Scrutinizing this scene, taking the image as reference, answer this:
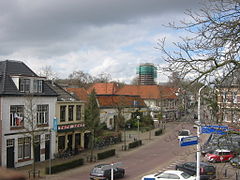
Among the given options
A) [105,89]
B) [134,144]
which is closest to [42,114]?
[134,144]

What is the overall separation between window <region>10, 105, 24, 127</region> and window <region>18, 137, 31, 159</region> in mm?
1595

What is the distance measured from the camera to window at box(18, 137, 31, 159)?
Result: 2807 centimetres

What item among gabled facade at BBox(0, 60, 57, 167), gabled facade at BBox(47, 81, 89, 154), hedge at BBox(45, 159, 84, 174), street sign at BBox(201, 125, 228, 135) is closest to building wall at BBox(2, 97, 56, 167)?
gabled facade at BBox(0, 60, 57, 167)

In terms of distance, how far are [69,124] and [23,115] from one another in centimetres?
733

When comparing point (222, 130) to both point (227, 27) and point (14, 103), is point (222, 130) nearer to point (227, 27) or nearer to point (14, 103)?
point (227, 27)

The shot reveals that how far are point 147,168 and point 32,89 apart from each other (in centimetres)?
1383

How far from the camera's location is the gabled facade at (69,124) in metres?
33.2

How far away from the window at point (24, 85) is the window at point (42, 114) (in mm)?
2307

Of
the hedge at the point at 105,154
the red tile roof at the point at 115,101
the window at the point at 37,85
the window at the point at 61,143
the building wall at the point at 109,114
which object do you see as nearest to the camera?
the window at the point at 37,85

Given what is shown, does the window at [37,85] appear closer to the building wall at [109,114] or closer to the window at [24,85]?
the window at [24,85]

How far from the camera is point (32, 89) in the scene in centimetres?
2956

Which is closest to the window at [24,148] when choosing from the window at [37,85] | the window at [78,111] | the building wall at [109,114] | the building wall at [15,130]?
the building wall at [15,130]

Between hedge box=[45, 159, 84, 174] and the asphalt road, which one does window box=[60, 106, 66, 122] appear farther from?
the asphalt road

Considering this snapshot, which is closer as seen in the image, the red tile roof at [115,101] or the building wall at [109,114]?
the red tile roof at [115,101]
